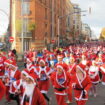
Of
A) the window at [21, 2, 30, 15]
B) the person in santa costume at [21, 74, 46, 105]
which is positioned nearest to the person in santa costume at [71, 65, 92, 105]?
the person in santa costume at [21, 74, 46, 105]

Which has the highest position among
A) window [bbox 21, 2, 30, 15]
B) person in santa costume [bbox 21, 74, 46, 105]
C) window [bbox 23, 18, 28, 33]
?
window [bbox 21, 2, 30, 15]

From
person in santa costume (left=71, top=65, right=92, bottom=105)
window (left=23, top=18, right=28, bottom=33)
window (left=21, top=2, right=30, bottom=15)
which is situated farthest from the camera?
window (left=21, top=2, right=30, bottom=15)

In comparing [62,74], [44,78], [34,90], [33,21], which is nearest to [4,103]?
[44,78]

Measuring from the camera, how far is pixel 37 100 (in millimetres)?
6160

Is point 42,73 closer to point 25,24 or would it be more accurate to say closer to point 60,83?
point 60,83

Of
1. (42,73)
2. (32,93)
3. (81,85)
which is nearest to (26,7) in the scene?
(42,73)

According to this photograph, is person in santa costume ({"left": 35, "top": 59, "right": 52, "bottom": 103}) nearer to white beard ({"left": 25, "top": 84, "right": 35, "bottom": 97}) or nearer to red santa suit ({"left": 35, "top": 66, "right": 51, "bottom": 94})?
red santa suit ({"left": 35, "top": 66, "right": 51, "bottom": 94})

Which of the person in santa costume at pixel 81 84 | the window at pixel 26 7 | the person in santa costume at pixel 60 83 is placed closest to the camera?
the person in santa costume at pixel 81 84

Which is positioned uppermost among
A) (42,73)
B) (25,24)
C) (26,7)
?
(26,7)

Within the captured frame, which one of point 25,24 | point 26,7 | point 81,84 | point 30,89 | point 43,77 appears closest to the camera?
point 30,89

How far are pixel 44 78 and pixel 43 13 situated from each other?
46.0 metres

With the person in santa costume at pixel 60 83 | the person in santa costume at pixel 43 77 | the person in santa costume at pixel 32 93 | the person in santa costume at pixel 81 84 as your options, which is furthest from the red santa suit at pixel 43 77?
the person in santa costume at pixel 32 93

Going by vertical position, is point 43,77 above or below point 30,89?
below

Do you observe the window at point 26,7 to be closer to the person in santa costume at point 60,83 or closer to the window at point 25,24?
the window at point 25,24
